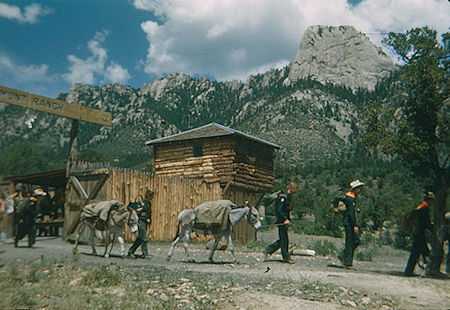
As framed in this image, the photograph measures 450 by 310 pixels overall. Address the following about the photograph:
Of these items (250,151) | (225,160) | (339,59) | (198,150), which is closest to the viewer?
(225,160)

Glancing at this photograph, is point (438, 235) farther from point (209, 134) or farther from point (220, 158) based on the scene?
point (209, 134)

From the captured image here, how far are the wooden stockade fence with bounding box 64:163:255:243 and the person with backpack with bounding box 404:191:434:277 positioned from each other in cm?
1059

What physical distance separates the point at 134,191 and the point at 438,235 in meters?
11.1

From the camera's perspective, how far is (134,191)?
15102 millimetres

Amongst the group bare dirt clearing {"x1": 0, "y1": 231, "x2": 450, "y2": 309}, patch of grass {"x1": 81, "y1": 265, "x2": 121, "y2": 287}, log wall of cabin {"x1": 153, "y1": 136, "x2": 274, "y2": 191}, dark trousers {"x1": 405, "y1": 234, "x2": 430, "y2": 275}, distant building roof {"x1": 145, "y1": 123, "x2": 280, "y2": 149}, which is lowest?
bare dirt clearing {"x1": 0, "y1": 231, "x2": 450, "y2": 309}

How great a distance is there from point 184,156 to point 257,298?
1775cm

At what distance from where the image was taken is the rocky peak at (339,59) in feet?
366

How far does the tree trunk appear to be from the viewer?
8.27m

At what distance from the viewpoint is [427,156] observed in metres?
9.92

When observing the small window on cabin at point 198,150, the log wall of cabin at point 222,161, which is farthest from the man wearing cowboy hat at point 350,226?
the small window on cabin at point 198,150

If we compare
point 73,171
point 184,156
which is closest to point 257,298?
point 73,171

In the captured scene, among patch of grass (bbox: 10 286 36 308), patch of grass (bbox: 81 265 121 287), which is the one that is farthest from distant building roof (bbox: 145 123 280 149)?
patch of grass (bbox: 10 286 36 308)

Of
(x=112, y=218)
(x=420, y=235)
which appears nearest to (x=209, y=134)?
(x=112, y=218)

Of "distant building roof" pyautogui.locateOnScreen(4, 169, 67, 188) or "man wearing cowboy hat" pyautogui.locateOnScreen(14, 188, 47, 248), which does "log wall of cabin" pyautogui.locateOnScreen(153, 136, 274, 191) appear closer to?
"distant building roof" pyautogui.locateOnScreen(4, 169, 67, 188)
